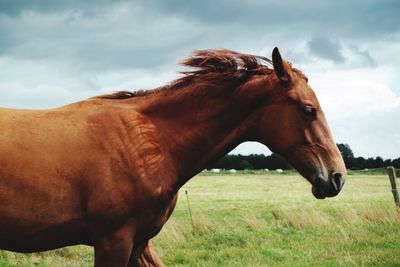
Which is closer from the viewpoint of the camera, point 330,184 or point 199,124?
point 330,184

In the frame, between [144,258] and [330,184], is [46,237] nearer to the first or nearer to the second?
[144,258]

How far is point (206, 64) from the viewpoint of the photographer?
465 cm

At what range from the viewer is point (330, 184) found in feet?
13.1

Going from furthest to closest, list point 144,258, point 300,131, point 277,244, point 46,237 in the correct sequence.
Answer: point 277,244, point 144,258, point 300,131, point 46,237

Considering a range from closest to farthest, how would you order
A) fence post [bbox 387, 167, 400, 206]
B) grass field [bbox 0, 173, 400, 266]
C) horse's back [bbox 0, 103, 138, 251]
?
horse's back [bbox 0, 103, 138, 251], grass field [bbox 0, 173, 400, 266], fence post [bbox 387, 167, 400, 206]

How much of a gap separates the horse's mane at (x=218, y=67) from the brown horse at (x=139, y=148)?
0.03ft

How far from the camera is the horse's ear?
4219 mm

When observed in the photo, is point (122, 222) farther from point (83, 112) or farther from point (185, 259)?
point (185, 259)

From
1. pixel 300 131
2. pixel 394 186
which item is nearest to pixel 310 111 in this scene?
pixel 300 131

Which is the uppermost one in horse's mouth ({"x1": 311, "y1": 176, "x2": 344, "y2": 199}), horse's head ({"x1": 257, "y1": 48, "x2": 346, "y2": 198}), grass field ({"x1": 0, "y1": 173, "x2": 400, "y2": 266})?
horse's head ({"x1": 257, "y1": 48, "x2": 346, "y2": 198})

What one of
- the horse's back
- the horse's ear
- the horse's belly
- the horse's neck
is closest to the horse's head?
the horse's ear

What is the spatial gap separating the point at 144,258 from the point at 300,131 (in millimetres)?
1983

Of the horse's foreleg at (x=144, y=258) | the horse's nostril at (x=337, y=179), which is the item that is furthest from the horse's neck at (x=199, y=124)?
the horse's nostril at (x=337, y=179)

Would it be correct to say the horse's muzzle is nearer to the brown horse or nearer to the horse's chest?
the brown horse
